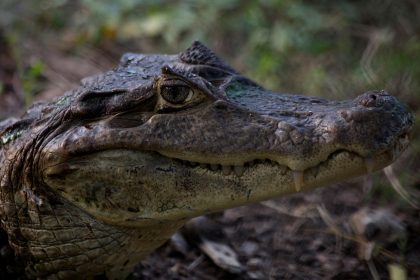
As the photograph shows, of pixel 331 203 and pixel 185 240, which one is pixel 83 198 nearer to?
pixel 185 240

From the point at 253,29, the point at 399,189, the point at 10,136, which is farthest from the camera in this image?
the point at 253,29

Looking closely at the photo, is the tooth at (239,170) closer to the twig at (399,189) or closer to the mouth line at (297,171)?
the mouth line at (297,171)

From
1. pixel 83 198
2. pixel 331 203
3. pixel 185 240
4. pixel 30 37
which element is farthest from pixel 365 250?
pixel 30 37

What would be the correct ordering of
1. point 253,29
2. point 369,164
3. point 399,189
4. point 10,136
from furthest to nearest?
1. point 253,29
2. point 399,189
3. point 10,136
4. point 369,164

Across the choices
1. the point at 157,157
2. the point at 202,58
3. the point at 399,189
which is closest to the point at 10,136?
the point at 157,157

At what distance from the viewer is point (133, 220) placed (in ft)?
7.60

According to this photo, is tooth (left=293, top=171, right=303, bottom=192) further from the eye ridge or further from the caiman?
the eye ridge

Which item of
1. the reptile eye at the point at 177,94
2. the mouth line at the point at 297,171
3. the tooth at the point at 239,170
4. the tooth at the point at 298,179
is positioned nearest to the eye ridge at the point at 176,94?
the reptile eye at the point at 177,94

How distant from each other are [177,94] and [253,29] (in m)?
4.38

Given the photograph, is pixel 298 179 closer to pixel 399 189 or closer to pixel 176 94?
pixel 176 94

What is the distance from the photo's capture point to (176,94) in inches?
90.4

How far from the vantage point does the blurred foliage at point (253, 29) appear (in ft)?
19.3

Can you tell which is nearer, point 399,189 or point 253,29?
point 399,189

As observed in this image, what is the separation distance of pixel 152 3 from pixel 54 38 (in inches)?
48.2
